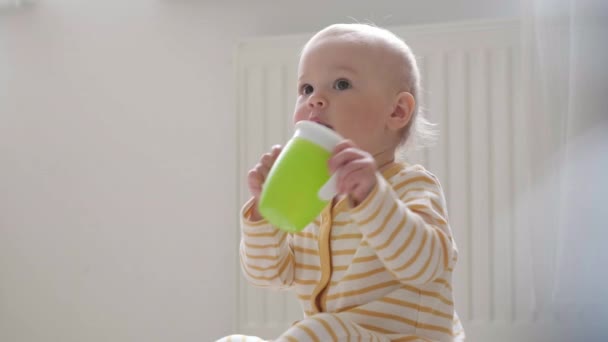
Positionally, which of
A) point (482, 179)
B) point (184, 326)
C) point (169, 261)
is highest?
point (482, 179)

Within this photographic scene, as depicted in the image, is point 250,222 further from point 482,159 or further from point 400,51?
point 482,159

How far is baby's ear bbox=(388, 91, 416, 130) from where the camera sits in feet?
3.49

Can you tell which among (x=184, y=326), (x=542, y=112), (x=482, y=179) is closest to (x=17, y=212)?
(x=184, y=326)

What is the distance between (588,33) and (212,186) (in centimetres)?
87

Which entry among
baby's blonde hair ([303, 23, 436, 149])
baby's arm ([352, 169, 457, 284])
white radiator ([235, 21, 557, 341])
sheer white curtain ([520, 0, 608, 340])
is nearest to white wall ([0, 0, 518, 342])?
white radiator ([235, 21, 557, 341])

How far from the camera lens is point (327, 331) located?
89 centimetres

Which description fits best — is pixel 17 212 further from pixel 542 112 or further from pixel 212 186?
pixel 542 112

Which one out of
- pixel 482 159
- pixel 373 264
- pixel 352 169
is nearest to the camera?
pixel 352 169

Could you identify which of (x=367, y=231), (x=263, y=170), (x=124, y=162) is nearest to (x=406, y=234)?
(x=367, y=231)

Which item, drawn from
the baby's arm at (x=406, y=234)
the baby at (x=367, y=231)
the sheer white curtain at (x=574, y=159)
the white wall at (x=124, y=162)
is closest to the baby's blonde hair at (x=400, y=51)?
the baby at (x=367, y=231)

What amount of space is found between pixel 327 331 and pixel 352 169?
0.57 ft

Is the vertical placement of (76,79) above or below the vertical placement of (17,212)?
above

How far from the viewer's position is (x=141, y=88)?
6.56ft

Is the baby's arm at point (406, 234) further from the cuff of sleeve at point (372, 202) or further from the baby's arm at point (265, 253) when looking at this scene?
the baby's arm at point (265, 253)
